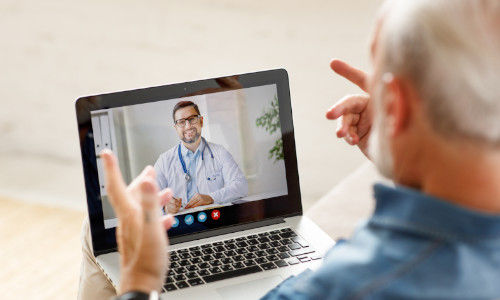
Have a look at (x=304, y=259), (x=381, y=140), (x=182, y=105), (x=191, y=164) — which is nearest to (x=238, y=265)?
(x=304, y=259)

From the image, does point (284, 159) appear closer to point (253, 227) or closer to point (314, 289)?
point (253, 227)

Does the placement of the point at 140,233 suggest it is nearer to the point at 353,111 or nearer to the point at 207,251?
the point at 207,251

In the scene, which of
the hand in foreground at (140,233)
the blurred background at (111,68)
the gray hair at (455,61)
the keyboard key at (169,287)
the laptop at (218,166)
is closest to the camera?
the gray hair at (455,61)

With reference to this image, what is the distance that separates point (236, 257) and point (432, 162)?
0.61 meters

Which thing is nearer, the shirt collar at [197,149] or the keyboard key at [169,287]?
the keyboard key at [169,287]

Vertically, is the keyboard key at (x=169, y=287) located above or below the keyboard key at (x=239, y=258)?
A: below

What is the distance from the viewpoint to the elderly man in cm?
67

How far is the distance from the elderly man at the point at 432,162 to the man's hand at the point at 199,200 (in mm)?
596

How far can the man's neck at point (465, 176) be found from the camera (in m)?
0.70

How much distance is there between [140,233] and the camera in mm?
836

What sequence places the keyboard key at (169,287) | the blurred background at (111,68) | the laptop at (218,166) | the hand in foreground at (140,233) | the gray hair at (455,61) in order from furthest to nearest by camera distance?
the blurred background at (111,68) → the laptop at (218,166) → the keyboard key at (169,287) → the hand in foreground at (140,233) → the gray hair at (455,61)

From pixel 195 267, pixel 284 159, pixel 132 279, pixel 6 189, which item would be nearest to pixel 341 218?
pixel 284 159

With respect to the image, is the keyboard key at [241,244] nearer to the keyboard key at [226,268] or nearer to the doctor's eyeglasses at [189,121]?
the keyboard key at [226,268]

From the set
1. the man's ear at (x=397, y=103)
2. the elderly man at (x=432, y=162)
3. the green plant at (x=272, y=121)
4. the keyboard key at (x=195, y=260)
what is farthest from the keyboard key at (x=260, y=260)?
the man's ear at (x=397, y=103)
